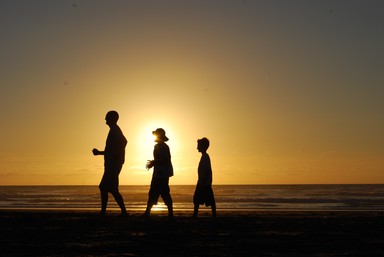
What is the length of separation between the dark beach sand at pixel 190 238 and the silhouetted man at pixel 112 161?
1.34m

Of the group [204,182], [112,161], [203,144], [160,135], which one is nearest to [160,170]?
[160,135]

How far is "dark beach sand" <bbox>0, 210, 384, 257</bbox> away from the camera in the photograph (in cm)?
703

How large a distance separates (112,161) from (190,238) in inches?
204

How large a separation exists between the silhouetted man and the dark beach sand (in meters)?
1.34

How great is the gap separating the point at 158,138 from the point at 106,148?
1.11 meters

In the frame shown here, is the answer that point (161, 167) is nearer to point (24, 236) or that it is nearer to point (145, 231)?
point (145, 231)

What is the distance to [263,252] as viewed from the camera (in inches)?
274

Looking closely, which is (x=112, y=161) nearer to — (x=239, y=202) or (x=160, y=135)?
(x=160, y=135)

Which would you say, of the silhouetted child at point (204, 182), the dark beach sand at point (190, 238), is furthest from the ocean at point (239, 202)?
the dark beach sand at point (190, 238)

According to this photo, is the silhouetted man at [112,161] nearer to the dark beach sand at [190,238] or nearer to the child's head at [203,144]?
the dark beach sand at [190,238]

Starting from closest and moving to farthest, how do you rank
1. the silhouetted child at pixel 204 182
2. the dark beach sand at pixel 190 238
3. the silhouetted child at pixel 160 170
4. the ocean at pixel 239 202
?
the dark beach sand at pixel 190 238 < the silhouetted child at pixel 160 170 < the silhouetted child at pixel 204 182 < the ocean at pixel 239 202

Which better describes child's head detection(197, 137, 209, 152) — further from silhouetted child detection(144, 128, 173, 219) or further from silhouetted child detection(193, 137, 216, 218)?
silhouetted child detection(144, 128, 173, 219)

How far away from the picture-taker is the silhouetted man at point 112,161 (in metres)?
13.2

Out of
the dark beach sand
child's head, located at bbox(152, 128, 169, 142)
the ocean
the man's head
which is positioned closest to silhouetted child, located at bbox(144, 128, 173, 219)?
child's head, located at bbox(152, 128, 169, 142)
